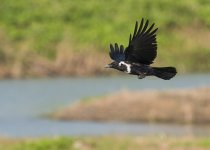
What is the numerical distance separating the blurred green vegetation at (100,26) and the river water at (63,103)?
10.9 ft

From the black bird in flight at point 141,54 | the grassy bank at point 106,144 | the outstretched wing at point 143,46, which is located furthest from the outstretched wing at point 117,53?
the grassy bank at point 106,144

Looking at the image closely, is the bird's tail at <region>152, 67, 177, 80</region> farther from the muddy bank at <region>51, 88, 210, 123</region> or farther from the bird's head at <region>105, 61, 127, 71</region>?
the muddy bank at <region>51, 88, 210, 123</region>

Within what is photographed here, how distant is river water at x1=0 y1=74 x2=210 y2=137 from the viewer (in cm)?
2546

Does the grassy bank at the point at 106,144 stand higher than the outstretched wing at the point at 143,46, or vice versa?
the outstretched wing at the point at 143,46

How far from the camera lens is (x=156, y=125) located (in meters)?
26.6

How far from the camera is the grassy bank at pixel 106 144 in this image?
63.9 ft

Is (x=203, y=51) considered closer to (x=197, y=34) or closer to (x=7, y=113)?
(x=197, y=34)

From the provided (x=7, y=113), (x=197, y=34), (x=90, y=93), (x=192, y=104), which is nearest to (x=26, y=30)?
(x=197, y=34)

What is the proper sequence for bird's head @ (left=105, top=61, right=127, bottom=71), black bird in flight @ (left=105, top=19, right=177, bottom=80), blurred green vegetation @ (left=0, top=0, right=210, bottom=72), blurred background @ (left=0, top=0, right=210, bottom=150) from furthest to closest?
blurred green vegetation @ (left=0, top=0, right=210, bottom=72)
blurred background @ (left=0, top=0, right=210, bottom=150)
bird's head @ (left=105, top=61, right=127, bottom=71)
black bird in flight @ (left=105, top=19, right=177, bottom=80)

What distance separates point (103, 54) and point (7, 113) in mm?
12779

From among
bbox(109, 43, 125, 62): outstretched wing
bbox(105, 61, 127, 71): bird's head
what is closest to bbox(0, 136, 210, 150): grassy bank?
bbox(109, 43, 125, 62): outstretched wing

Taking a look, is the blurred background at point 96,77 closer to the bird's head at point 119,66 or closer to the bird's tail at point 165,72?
the bird's head at point 119,66

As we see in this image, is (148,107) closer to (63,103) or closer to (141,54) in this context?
(63,103)

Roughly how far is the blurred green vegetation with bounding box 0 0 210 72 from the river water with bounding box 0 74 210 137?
10.9 feet
